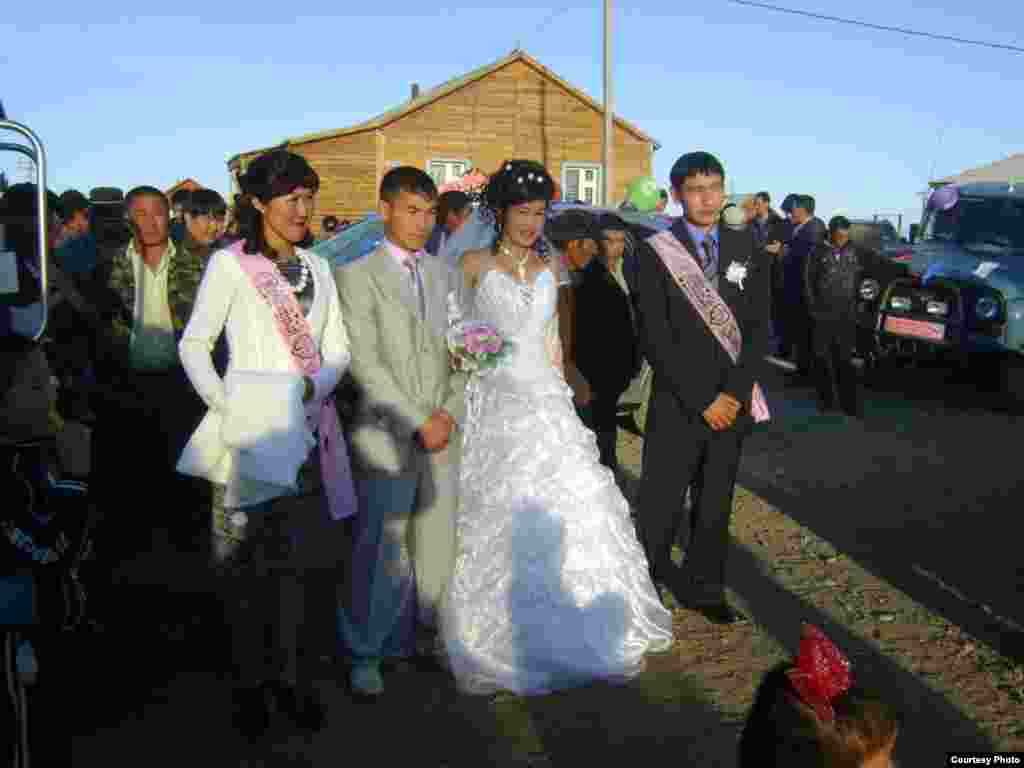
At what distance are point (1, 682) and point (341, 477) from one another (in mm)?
1537

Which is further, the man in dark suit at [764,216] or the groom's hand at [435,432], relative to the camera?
the man in dark suit at [764,216]

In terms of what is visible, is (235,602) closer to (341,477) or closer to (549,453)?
(341,477)

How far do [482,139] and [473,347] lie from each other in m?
31.0

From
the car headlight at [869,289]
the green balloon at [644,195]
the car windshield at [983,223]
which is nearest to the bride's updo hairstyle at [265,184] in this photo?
the green balloon at [644,195]

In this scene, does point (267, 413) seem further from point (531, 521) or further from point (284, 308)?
point (531, 521)

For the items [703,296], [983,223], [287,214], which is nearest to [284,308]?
[287,214]

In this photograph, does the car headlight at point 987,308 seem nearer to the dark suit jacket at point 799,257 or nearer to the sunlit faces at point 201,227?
the dark suit jacket at point 799,257

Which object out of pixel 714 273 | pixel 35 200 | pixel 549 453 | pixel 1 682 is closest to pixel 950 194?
pixel 714 273

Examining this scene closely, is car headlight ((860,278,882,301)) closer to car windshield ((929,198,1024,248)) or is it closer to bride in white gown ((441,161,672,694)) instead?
car windshield ((929,198,1024,248))

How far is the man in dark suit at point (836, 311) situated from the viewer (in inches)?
394

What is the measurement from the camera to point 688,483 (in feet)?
15.8

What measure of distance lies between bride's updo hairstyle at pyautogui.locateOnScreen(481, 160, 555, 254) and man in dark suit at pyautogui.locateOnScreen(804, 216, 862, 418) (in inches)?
244

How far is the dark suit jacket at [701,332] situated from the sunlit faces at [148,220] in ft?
8.79

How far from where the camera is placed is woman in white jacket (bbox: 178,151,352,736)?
11.6 feet
